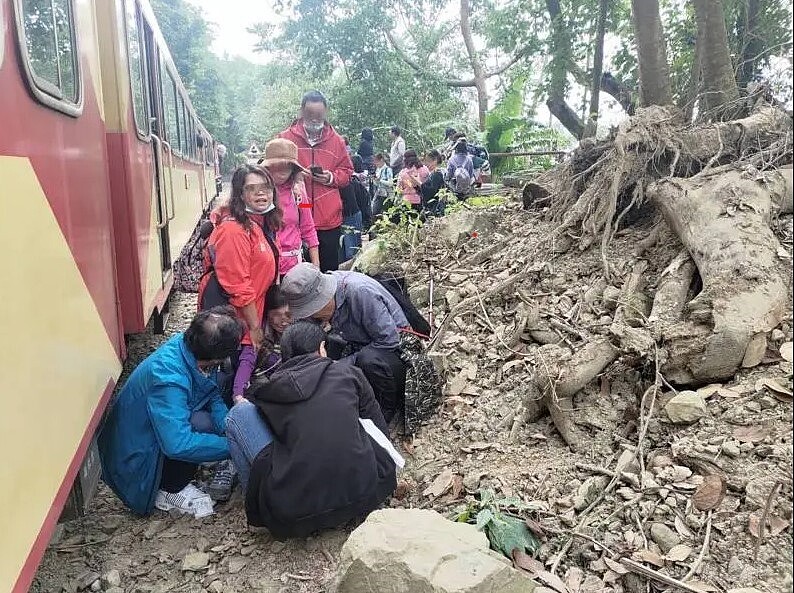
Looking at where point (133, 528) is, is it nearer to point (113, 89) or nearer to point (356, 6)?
point (113, 89)

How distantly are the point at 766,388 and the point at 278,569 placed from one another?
2.21m

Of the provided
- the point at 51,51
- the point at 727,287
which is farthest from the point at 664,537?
the point at 51,51

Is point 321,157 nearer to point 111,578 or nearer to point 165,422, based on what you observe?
point 165,422

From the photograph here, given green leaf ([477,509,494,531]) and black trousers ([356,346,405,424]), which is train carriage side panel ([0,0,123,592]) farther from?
green leaf ([477,509,494,531])

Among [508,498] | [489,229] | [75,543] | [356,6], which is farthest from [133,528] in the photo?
[356,6]

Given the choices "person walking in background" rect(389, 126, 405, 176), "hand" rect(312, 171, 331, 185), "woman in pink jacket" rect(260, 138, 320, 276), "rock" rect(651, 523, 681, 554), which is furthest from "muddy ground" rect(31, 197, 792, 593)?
"person walking in background" rect(389, 126, 405, 176)

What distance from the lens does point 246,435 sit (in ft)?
9.64

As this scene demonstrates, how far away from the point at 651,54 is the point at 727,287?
263 cm

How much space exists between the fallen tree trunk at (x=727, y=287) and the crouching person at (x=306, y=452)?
4.81ft

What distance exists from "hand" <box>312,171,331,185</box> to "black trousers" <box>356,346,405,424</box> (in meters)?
1.86

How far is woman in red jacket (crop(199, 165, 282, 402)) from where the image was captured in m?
3.56

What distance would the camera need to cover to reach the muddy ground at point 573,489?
2.31 metres

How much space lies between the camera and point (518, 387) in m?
3.69

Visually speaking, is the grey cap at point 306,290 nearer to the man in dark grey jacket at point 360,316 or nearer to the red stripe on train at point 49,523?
the man in dark grey jacket at point 360,316
